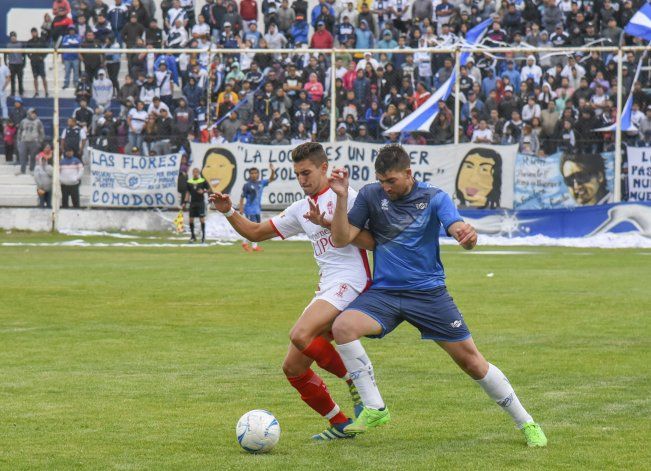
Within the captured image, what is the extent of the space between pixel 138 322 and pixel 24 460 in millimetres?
8016

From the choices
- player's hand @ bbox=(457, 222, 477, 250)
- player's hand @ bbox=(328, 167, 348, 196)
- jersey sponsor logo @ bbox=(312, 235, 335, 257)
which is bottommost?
jersey sponsor logo @ bbox=(312, 235, 335, 257)

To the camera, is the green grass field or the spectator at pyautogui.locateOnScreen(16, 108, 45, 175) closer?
the green grass field

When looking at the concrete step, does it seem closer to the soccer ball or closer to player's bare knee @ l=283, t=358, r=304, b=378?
player's bare knee @ l=283, t=358, r=304, b=378

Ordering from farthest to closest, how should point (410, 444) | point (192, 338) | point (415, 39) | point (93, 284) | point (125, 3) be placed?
1. point (125, 3)
2. point (415, 39)
3. point (93, 284)
4. point (192, 338)
5. point (410, 444)

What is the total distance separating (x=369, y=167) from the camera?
1249 inches

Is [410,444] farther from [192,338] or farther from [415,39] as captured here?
[415,39]

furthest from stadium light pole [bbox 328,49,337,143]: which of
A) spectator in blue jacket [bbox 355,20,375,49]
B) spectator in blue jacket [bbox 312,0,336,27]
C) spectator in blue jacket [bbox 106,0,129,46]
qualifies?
spectator in blue jacket [bbox 106,0,129,46]

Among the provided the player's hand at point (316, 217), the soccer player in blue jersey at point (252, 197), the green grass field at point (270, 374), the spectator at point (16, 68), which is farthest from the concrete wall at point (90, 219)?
the player's hand at point (316, 217)

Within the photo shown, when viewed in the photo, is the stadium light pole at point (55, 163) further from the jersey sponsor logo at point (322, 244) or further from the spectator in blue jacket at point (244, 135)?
the jersey sponsor logo at point (322, 244)

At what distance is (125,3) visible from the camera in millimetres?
37812

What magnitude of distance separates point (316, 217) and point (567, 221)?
→ 77.6ft

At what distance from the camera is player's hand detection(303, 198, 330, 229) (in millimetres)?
7922

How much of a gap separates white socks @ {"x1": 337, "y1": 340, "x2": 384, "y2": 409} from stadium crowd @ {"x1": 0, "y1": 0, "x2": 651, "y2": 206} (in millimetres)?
23557

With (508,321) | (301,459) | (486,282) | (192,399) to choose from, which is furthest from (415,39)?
(301,459)
